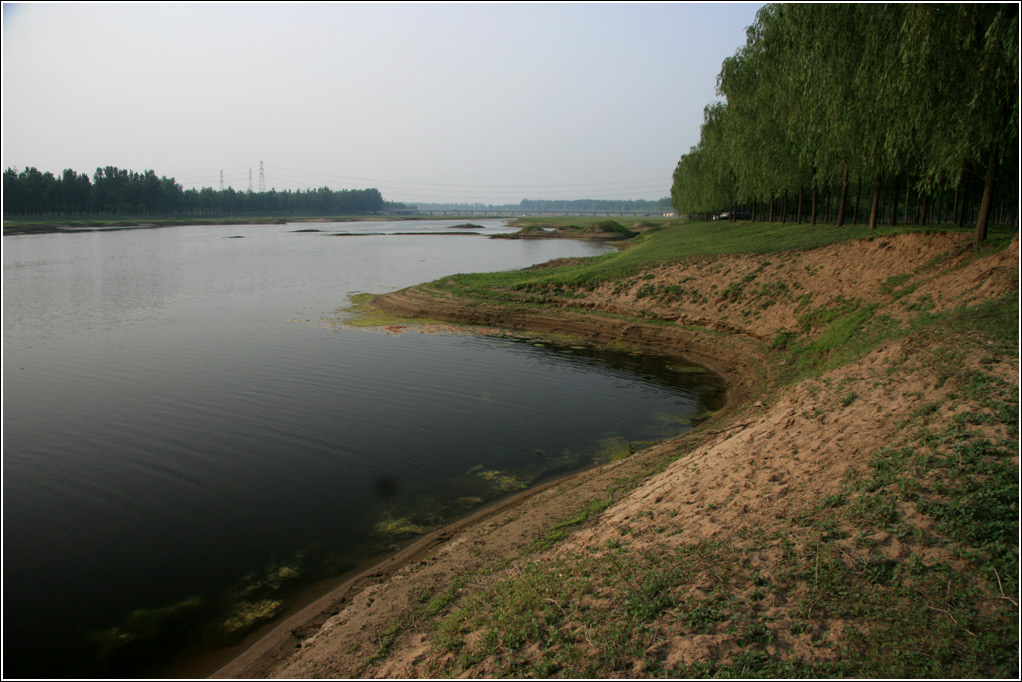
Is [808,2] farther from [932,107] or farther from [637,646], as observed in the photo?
[637,646]

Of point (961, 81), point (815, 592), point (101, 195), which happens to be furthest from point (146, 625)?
point (101, 195)

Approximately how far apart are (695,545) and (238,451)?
434 inches

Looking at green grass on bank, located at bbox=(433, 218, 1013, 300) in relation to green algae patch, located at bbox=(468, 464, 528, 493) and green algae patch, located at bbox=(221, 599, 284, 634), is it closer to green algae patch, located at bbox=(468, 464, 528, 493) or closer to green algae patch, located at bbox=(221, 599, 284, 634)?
green algae patch, located at bbox=(468, 464, 528, 493)

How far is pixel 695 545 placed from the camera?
25.5 ft

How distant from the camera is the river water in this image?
30.6ft

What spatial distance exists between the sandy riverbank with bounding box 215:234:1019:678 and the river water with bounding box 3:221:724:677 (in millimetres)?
1472

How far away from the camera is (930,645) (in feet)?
18.2

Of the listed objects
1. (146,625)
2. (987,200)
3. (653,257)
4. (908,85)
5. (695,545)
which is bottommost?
(146,625)

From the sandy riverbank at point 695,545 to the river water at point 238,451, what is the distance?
1.47m

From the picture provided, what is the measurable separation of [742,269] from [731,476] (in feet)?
72.5

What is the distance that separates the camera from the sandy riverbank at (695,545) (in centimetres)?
619

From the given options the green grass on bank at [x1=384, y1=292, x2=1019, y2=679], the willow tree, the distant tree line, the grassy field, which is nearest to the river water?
the grassy field

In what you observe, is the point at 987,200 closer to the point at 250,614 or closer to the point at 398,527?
the point at 398,527

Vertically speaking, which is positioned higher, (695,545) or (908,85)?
(908,85)
